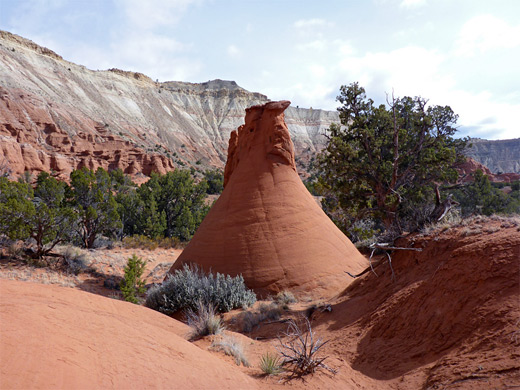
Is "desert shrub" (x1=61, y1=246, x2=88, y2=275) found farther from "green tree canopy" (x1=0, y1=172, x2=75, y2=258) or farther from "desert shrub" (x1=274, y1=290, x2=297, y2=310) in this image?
"desert shrub" (x1=274, y1=290, x2=297, y2=310)

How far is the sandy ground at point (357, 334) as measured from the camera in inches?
100

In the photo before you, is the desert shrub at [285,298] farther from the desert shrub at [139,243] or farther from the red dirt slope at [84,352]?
the desert shrub at [139,243]

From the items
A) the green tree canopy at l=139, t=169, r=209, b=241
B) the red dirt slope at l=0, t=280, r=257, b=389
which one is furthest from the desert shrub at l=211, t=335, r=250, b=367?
the green tree canopy at l=139, t=169, r=209, b=241

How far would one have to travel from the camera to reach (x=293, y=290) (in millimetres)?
8375

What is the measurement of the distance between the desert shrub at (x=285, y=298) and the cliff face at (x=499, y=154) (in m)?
90.8

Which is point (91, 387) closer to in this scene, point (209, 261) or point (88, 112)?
point (209, 261)

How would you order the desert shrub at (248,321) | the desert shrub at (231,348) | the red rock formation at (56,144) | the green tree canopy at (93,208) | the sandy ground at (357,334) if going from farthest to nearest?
the red rock formation at (56,144), the green tree canopy at (93,208), the desert shrub at (248,321), the desert shrub at (231,348), the sandy ground at (357,334)

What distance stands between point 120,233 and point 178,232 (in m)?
3.92

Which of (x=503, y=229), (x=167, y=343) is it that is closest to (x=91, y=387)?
(x=167, y=343)

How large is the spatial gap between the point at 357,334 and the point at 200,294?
3.88m

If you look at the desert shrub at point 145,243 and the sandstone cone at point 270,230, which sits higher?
the sandstone cone at point 270,230

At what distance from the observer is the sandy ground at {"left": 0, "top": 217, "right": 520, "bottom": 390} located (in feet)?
8.36

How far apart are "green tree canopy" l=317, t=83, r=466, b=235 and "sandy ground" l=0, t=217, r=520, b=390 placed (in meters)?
4.01

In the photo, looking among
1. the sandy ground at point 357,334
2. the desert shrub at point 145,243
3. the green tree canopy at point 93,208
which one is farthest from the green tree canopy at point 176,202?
the sandy ground at point 357,334
